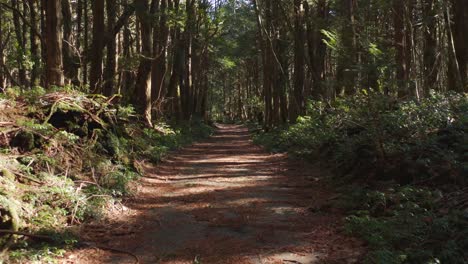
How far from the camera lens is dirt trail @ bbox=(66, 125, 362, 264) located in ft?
16.7

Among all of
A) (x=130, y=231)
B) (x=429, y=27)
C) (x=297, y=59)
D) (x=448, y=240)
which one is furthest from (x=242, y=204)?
(x=297, y=59)

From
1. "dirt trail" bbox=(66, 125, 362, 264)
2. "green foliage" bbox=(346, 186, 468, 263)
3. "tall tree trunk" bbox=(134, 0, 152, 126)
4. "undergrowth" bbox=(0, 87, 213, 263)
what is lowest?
"dirt trail" bbox=(66, 125, 362, 264)

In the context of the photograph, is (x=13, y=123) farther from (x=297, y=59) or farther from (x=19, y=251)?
(x=297, y=59)

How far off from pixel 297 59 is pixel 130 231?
1704cm

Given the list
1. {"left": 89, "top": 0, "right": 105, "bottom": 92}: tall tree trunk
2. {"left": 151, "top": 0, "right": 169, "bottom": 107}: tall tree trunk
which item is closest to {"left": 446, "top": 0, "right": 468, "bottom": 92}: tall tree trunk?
{"left": 89, "top": 0, "right": 105, "bottom": 92}: tall tree trunk

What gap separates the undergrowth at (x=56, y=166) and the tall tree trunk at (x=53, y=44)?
1059 mm

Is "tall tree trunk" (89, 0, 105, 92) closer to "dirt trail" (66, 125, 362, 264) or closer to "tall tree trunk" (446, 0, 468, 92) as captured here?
"dirt trail" (66, 125, 362, 264)

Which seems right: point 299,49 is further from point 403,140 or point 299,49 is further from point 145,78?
point 403,140

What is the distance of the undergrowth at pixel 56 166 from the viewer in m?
5.10

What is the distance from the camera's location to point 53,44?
1025 centimetres

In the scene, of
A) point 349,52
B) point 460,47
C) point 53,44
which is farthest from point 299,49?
point 53,44

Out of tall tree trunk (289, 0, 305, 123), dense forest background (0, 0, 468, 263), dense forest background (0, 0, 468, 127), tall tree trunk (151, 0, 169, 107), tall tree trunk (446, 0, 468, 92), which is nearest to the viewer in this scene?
dense forest background (0, 0, 468, 263)

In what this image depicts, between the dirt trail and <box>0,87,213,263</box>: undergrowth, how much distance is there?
391 millimetres

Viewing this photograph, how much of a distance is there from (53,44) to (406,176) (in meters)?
8.46
